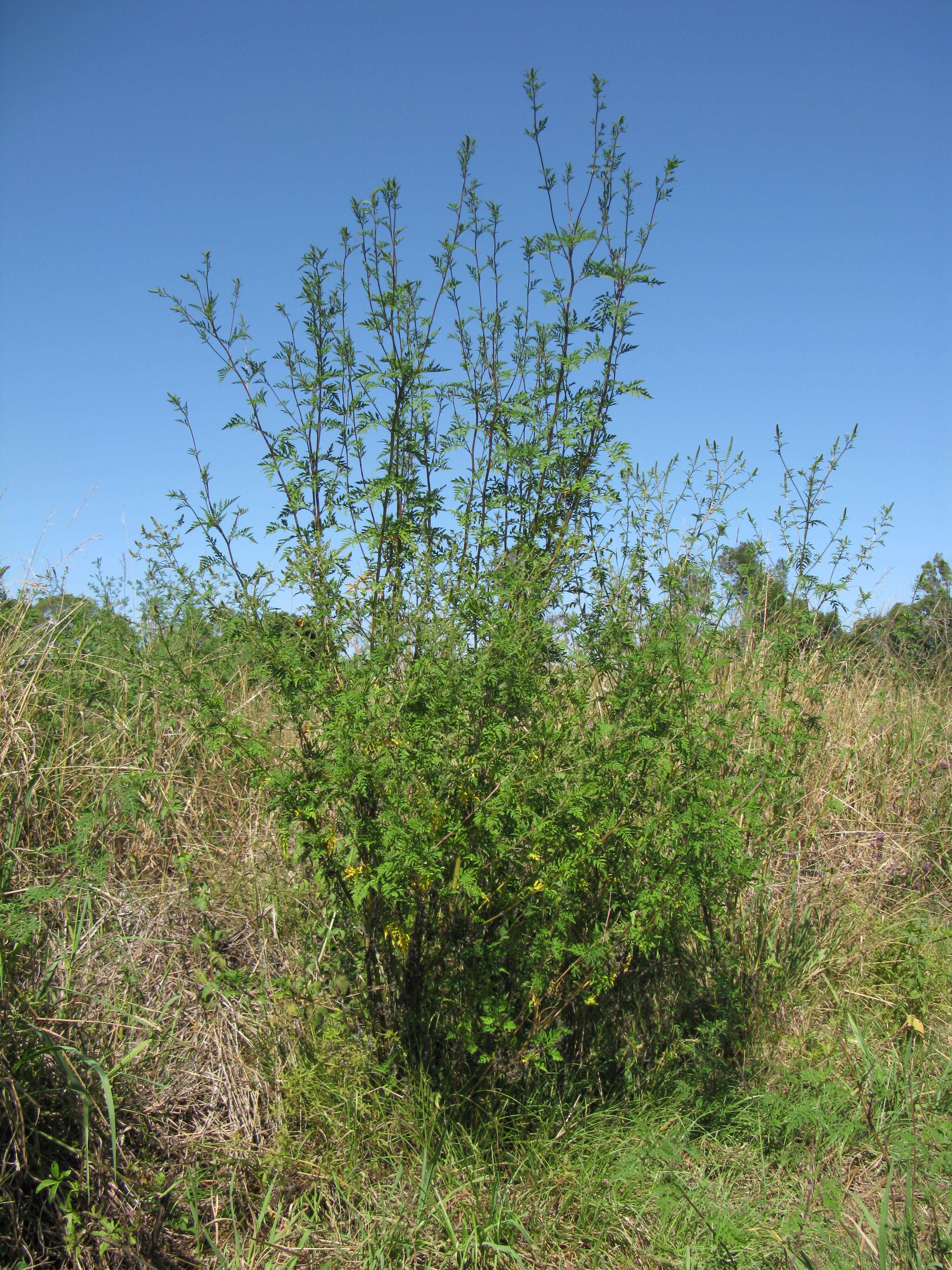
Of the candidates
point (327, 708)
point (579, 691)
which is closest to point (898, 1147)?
point (579, 691)

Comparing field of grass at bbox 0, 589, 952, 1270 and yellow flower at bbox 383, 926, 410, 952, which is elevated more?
yellow flower at bbox 383, 926, 410, 952

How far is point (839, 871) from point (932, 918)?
48 cm

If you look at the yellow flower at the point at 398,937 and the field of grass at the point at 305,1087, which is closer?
the field of grass at the point at 305,1087

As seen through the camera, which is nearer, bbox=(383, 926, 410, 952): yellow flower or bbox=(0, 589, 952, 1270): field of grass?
bbox=(0, 589, 952, 1270): field of grass

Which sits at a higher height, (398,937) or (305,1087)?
(398,937)

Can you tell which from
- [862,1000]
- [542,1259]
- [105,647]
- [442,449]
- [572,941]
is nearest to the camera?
[542,1259]

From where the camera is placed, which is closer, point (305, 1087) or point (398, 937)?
point (398, 937)

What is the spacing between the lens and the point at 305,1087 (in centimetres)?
246

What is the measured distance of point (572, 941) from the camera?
8.43ft

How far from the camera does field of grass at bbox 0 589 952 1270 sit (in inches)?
84.4

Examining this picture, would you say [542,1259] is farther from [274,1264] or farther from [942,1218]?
[942,1218]

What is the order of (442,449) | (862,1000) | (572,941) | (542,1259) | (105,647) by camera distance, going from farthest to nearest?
(105,647) → (862,1000) → (442,449) → (572,941) → (542,1259)

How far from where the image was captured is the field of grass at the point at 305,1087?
2.14 meters

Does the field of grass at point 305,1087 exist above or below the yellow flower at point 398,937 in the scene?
below
